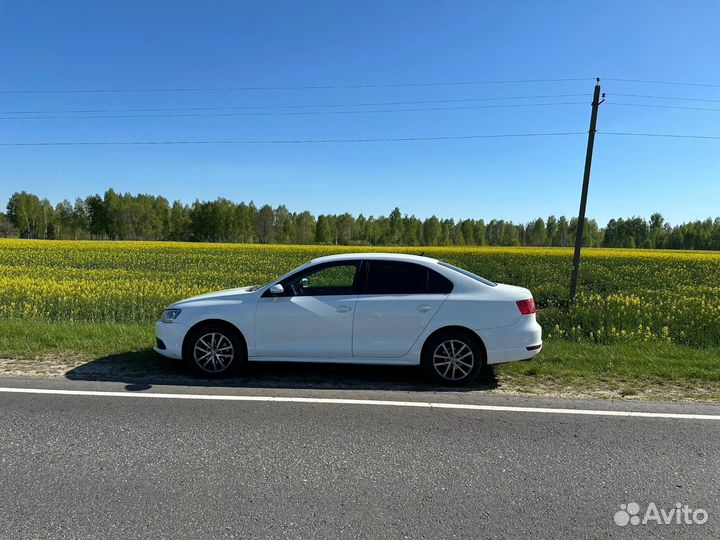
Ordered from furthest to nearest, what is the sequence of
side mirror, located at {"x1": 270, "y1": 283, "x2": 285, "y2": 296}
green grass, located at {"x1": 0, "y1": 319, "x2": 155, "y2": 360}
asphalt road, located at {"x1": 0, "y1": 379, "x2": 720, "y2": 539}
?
green grass, located at {"x1": 0, "y1": 319, "x2": 155, "y2": 360} < side mirror, located at {"x1": 270, "y1": 283, "x2": 285, "y2": 296} < asphalt road, located at {"x1": 0, "y1": 379, "x2": 720, "y2": 539}

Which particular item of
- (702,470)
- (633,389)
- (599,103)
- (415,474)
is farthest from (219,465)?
(599,103)

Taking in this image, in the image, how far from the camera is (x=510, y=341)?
18.3ft

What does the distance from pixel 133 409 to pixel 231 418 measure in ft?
3.47

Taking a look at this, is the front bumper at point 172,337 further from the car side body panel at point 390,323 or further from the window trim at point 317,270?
the window trim at point 317,270

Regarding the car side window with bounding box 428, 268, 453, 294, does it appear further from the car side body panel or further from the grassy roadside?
the grassy roadside

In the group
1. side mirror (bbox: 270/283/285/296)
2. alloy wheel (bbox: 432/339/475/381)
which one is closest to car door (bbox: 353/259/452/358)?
alloy wheel (bbox: 432/339/475/381)

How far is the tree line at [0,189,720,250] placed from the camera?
104750mm

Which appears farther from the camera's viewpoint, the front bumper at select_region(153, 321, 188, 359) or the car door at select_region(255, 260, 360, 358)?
the front bumper at select_region(153, 321, 188, 359)

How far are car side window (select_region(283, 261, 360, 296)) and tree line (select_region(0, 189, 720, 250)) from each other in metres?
105

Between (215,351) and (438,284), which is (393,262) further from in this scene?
(215,351)

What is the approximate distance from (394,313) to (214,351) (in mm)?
2323

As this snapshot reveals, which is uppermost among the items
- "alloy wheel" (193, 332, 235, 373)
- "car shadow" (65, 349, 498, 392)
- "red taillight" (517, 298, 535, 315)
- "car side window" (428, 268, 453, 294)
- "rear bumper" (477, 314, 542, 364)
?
"car side window" (428, 268, 453, 294)

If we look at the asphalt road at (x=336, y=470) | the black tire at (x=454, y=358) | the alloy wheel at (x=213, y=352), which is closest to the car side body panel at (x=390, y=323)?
the black tire at (x=454, y=358)

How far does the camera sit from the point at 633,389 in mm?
5504
